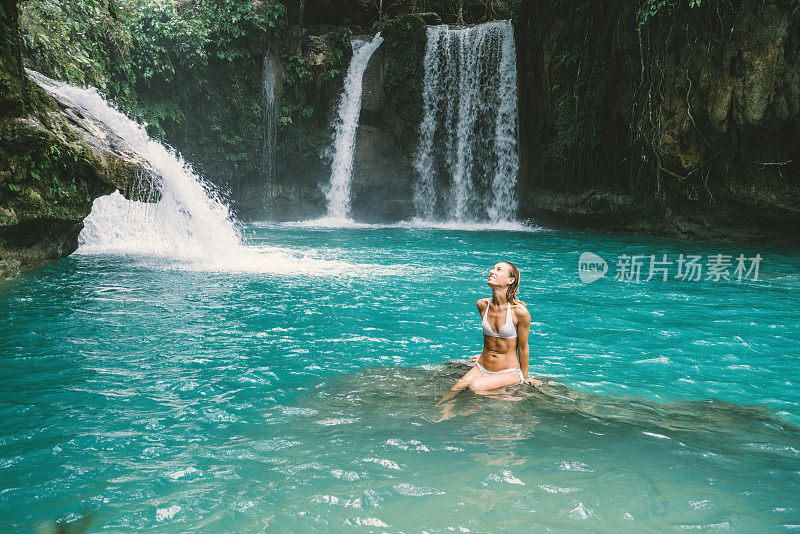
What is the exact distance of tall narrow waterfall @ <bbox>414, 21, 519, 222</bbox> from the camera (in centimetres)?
2211

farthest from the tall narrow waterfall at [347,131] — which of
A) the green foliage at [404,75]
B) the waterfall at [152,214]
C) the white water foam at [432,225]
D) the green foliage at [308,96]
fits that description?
the waterfall at [152,214]

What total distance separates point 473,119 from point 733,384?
61.3 ft

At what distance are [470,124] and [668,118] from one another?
8511 mm

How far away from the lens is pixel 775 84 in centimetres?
1364

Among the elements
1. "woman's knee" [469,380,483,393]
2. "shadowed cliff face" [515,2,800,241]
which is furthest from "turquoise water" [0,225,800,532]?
"shadowed cliff face" [515,2,800,241]

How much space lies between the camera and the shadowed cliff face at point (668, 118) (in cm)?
1388

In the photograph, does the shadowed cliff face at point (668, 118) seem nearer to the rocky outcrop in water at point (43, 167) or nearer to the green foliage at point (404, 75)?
the green foliage at point (404, 75)

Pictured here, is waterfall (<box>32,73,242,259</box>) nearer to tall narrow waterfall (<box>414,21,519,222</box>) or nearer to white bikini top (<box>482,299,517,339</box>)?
white bikini top (<box>482,299,517,339</box>)

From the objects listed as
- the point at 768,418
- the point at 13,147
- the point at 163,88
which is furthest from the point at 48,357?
the point at 163,88

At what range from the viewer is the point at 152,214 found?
13289 mm

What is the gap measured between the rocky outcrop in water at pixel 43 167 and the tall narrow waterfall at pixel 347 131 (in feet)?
47.0

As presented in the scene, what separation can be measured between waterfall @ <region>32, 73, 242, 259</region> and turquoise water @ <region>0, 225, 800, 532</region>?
10.2 ft

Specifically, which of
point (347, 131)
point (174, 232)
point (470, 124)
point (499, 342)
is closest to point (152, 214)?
point (174, 232)

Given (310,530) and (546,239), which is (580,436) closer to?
(310,530)
